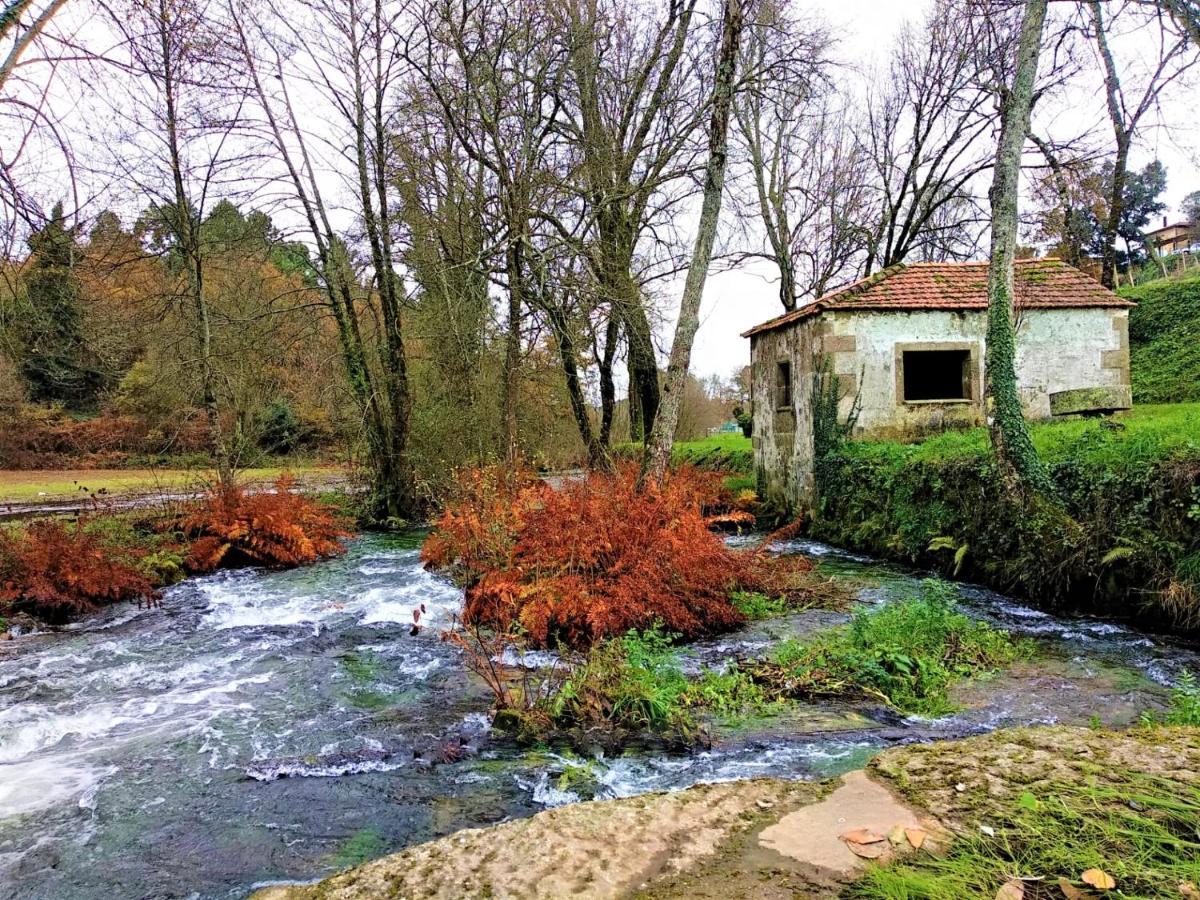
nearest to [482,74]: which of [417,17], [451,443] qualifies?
[417,17]

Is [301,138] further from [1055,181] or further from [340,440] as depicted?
[1055,181]

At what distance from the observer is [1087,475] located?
854 cm

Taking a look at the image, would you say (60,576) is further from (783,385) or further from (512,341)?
(783,385)

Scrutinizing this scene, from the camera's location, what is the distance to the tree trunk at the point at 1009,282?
30.5 ft

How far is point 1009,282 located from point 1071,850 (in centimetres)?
890

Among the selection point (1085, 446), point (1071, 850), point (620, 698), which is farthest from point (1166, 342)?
point (1071, 850)

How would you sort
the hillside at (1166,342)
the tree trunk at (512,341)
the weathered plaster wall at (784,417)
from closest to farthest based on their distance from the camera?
the tree trunk at (512,341), the weathered plaster wall at (784,417), the hillside at (1166,342)

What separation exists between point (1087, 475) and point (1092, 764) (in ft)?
20.3

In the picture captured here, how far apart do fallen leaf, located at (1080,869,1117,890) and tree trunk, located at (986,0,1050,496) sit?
7.55 metres

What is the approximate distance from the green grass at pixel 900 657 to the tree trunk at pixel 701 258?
176 inches

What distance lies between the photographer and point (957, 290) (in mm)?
14727

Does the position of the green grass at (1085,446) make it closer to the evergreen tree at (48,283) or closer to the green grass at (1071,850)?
the green grass at (1071,850)

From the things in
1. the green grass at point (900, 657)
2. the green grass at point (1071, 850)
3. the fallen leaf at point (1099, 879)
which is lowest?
the green grass at point (900, 657)

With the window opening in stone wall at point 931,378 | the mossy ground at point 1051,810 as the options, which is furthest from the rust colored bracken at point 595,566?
the window opening in stone wall at point 931,378
